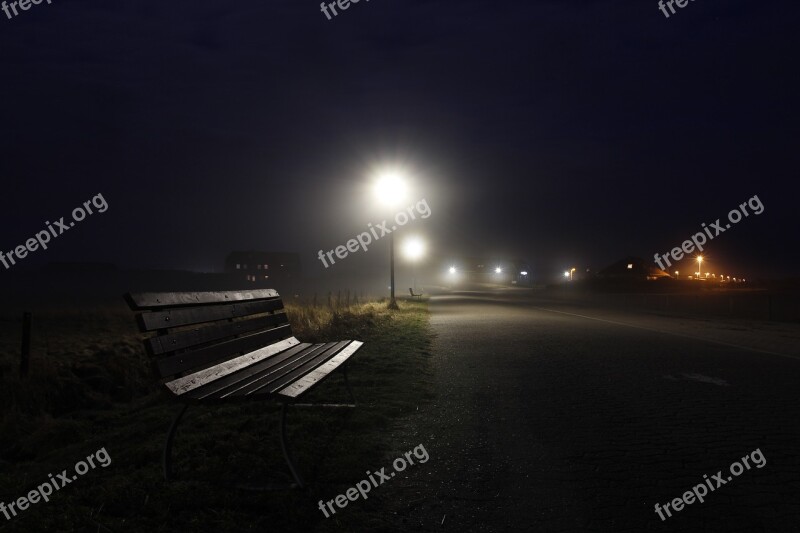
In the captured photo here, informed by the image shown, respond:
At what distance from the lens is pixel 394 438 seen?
4.60 metres

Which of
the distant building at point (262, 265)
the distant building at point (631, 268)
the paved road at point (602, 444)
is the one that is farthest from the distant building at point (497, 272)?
the paved road at point (602, 444)

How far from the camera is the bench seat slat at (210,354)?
3.64 metres

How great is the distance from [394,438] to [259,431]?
1218mm

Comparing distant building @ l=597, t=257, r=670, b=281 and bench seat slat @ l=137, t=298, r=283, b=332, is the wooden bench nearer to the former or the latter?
bench seat slat @ l=137, t=298, r=283, b=332

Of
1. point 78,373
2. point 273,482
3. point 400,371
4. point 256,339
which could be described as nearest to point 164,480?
point 273,482

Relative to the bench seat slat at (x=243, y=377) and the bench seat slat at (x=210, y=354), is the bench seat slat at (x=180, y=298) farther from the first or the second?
the bench seat slat at (x=243, y=377)

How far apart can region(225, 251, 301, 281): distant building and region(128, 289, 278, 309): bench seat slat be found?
109 m

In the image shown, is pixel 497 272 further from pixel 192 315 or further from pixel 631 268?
pixel 192 315

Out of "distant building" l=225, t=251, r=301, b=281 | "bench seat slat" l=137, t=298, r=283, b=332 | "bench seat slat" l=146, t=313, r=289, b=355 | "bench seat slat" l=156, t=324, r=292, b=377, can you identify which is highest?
"distant building" l=225, t=251, r=301, b=281

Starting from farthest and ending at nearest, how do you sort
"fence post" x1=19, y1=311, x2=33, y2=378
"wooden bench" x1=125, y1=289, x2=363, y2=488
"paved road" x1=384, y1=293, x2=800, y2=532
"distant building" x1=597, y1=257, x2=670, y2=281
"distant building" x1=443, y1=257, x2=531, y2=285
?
"distant building" x1=443, y1=257, x2=531, y2=285, "distant building" x1=597, y1=257, x2=670, y2=281, "fence post" x1=19, y1=311, x2=33, y2=378, "wooden bench" x1=125, y1=289, x2=363, y2=488, "paved road" x1=384, y1=293, x2=800, y2=532

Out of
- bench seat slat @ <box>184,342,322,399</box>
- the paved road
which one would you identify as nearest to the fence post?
bench seat slat @ <box>184,342,322,399</box>

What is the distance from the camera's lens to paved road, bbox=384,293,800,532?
3.14 metres

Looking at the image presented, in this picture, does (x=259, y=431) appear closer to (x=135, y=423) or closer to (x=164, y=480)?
(x=164, y=480)

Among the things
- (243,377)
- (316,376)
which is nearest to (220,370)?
(243,377)
